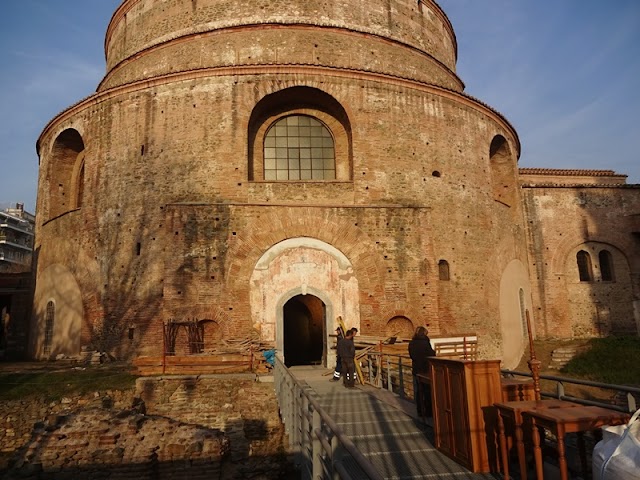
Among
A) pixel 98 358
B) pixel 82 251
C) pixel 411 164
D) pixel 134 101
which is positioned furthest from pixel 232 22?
pixel 98 358

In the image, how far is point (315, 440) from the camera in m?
4.70

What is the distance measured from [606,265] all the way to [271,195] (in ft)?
48.7

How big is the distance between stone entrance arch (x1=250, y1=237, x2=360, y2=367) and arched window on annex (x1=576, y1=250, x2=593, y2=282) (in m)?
11.8

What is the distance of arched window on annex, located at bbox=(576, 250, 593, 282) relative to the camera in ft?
68.4

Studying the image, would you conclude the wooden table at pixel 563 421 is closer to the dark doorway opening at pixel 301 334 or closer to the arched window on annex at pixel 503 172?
the dark doorway opening at pixel 301 334

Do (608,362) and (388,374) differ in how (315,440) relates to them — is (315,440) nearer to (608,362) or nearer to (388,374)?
(388,374)

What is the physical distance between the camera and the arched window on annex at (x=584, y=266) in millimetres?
20859

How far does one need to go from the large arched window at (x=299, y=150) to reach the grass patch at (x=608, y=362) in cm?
983

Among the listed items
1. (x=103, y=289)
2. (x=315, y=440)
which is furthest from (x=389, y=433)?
(x=103, y=289)

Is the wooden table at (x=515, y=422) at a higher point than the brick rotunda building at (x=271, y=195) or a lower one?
lower

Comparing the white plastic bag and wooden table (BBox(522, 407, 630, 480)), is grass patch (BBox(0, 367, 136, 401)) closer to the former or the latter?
wooden table (BBox(522, 407, 630, 480))

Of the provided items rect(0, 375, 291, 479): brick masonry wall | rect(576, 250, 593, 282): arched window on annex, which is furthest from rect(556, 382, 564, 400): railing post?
rect(576, 250, 593, 282): arched window on annex

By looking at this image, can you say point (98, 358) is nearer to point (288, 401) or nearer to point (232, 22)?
point (288, 401)

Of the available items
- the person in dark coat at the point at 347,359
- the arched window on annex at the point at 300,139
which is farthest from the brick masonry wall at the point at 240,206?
the person in dark coat at the point at 347,359
